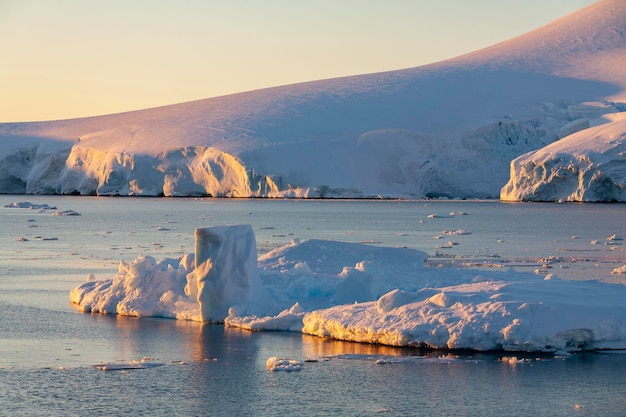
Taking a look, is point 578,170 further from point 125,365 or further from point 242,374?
point 125,365

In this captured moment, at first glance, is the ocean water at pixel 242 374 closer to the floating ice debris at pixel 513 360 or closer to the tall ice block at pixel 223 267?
the floating ice debris at pixel 513 360

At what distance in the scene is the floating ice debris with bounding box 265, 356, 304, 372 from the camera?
1040 centimetres

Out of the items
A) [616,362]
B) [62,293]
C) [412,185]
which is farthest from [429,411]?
[412,185]

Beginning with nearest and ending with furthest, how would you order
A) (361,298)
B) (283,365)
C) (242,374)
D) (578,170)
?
(242,374) < (283,365) < (361,298) < (578,170)

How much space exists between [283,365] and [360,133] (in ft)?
195

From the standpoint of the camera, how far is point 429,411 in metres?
8.72

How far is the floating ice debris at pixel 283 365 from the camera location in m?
10.4

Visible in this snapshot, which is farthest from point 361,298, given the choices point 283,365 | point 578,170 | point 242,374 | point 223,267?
point 578,170

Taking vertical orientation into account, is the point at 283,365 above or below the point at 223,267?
below

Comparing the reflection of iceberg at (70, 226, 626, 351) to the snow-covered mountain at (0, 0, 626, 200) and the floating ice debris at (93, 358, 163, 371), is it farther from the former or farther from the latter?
the snow-covered mountain at (0, 0, 626, 200)

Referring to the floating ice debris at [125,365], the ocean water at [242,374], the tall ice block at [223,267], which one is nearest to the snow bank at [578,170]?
the ocean water at [242,374]

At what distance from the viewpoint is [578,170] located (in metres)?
52.2

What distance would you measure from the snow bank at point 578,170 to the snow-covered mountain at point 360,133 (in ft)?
2.70

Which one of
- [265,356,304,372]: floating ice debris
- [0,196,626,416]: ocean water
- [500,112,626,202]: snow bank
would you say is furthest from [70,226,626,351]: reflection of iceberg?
[500,112,626,202]: snow bank
